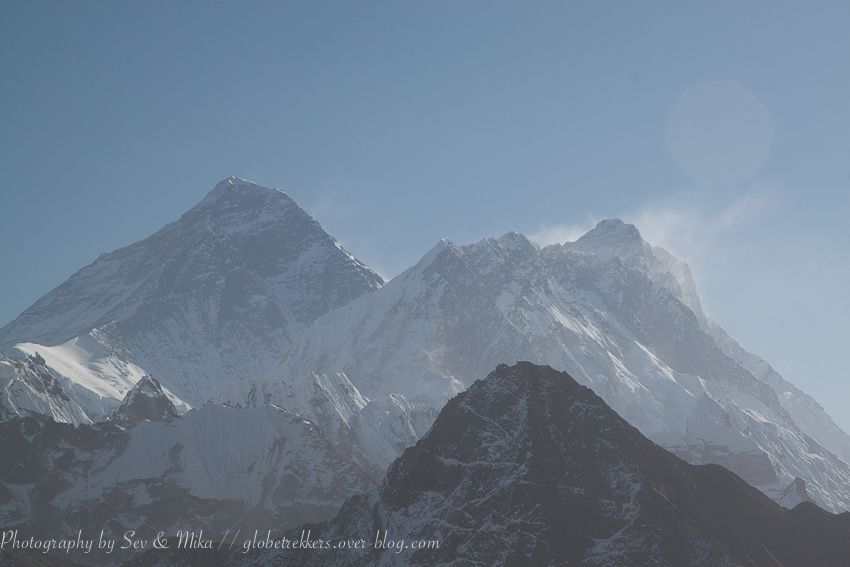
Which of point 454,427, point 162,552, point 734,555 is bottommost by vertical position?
point 162,552

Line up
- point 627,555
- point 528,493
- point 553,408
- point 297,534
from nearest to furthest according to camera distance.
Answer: point 627,555 < point 528,493 < point 553,408 < point 297,534

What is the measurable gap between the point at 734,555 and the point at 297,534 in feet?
232

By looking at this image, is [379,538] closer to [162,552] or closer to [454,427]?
[454,427]

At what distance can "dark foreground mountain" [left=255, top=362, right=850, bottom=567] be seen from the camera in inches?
5876

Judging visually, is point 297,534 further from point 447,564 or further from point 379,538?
point 447,564

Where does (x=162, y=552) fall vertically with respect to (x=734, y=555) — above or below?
below

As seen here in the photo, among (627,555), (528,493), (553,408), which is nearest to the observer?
(627,555)

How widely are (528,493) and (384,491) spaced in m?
27.5

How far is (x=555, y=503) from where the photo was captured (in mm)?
154625

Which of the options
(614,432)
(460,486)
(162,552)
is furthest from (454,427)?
(162,552)

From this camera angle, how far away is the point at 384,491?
176 m

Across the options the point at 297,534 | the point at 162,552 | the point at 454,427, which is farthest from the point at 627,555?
the point at 162,552

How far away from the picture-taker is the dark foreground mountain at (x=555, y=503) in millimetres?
149250

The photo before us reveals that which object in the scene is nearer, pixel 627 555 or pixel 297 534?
pixel 627 555
